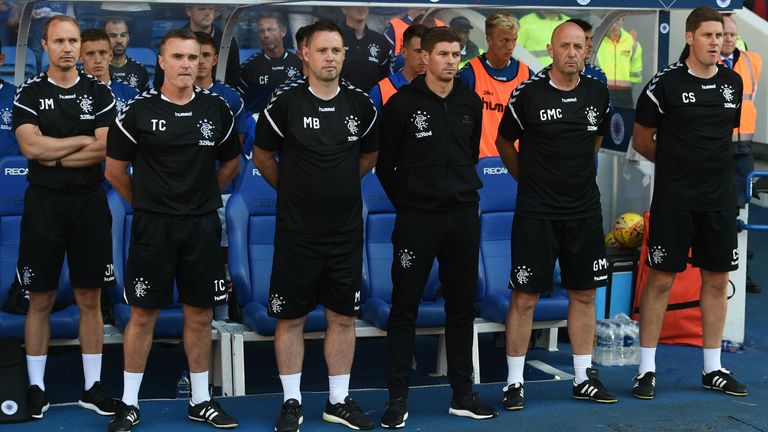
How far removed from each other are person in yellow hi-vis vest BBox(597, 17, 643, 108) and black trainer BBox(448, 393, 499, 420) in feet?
9.52

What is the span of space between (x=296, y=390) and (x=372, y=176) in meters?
1.81

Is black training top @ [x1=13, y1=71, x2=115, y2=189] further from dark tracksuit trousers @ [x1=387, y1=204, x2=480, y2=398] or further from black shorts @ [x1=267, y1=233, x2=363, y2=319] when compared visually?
dark tracksuit trousers @ [x1=387, y1=204, x2=480, y2=398]

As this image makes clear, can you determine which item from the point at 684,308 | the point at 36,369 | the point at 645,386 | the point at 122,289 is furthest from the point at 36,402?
the point at 684,308

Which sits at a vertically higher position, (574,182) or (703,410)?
(574,182)

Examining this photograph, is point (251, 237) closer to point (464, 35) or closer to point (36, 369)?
point (36, 369)

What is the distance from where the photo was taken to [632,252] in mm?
8078

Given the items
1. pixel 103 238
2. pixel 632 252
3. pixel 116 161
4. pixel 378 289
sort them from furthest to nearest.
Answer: pixel 632 252 → pixel 378 289 → pixel 103 238 → pixel 116 161

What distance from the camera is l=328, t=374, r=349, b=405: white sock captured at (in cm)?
606

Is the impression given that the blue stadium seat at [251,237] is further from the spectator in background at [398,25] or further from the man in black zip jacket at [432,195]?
the spectator in background at [398,25]

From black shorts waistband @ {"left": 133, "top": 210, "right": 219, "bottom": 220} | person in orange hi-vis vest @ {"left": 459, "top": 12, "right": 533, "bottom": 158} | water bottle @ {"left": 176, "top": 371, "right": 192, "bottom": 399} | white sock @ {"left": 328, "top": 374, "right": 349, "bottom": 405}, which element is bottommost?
water bottle @ {"left": 176, "top": 371, "right": 192, "bottom": 399}

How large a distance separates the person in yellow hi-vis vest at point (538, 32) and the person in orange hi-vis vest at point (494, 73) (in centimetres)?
162

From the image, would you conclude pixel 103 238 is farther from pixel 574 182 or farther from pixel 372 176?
pixel 574 182

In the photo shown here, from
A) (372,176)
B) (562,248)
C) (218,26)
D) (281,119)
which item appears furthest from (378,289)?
(218,26)

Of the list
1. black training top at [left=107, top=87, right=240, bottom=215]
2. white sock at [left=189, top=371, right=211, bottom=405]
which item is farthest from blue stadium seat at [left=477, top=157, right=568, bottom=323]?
black training top at [left=107, top=87, right=240, bottom=215]
